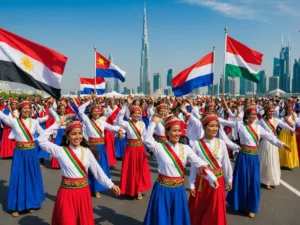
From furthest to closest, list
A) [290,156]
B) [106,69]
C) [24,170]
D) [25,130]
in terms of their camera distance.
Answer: [106,69]
[290,156]
[25,130]
[24,170]

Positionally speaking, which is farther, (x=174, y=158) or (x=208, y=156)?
(x=208, y=156)

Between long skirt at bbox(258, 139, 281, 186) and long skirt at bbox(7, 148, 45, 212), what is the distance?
4800 mm

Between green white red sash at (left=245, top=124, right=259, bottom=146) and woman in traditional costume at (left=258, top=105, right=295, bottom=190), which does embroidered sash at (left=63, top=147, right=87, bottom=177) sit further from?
woman in traditional costume at (left=258, top=105, right=295, bottom=190)

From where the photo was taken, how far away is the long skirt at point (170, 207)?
156 inches

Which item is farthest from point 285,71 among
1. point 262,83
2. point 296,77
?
point 296,77

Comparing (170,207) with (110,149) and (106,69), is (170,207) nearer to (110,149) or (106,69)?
(110,149)

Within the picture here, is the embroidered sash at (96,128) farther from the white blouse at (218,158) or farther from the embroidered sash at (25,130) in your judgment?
the white blouse at (218,158)

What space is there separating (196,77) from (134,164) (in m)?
4.95

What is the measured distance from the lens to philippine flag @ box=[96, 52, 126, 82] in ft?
44.5

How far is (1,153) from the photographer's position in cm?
1052

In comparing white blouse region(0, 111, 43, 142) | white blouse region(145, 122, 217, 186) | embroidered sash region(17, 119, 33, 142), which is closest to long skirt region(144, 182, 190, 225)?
white blouse region(145, 122, 217, 186)

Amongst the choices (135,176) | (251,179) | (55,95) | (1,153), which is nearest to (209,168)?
(251,179)

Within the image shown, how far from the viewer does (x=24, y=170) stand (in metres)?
5.64

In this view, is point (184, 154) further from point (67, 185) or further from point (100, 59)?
point (100, 59)
